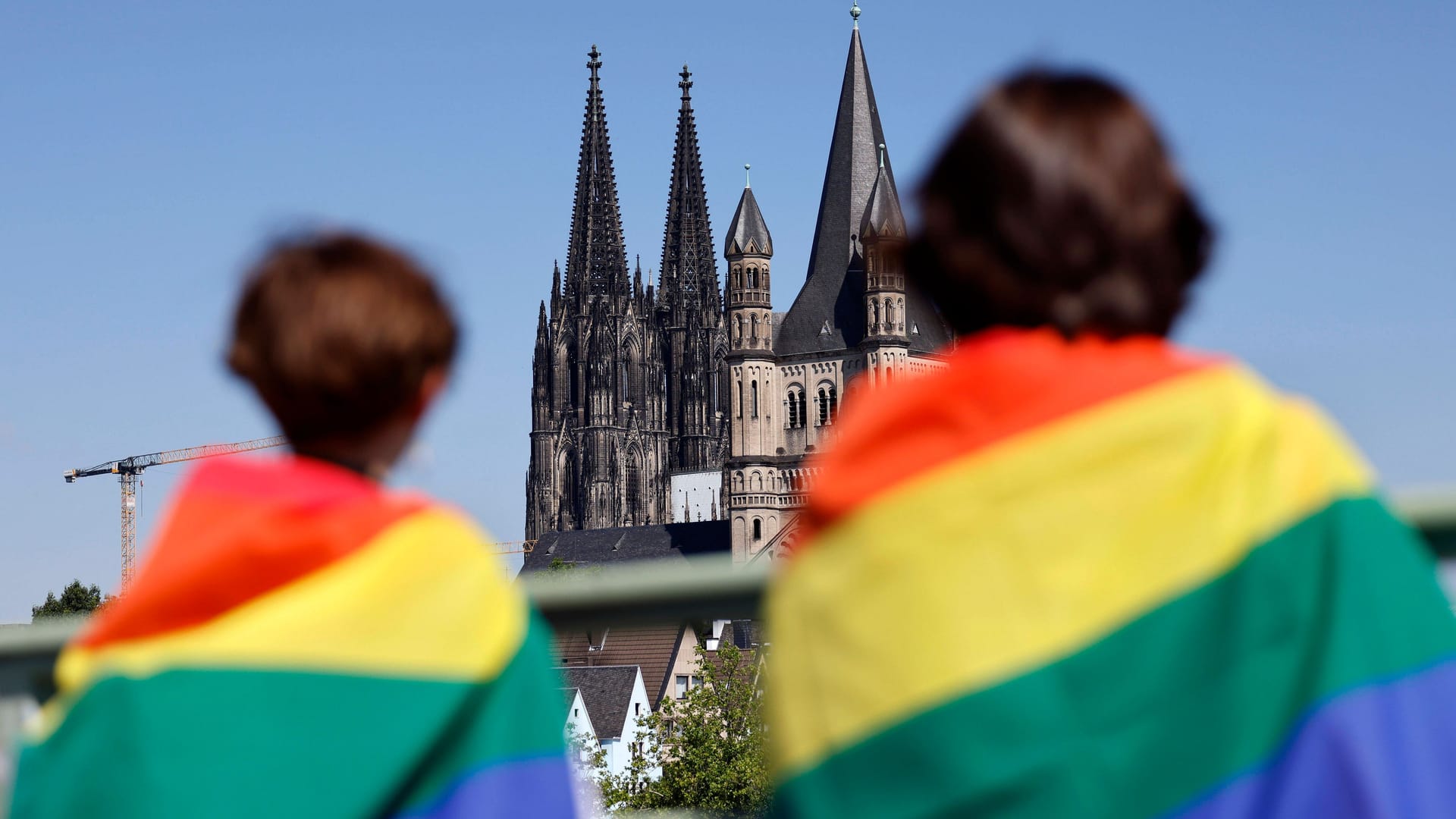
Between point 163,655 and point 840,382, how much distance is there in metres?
77.4

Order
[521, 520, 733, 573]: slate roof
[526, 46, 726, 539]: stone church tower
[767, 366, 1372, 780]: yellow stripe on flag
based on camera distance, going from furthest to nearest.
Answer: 1. [526, 46, 726, 539]: stone church tower
2. [521, 520, 733, 573]: slate roof
3. [767, 366, 1372, 780]: yellow stripe on flag

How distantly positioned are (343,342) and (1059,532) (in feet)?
2.77

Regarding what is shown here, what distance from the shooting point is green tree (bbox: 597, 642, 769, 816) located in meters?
48.0

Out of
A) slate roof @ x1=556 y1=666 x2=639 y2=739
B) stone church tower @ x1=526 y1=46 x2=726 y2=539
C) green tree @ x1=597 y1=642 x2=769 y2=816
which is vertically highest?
stone church tower @ x1=526 y1=46 x2=726 y2=539

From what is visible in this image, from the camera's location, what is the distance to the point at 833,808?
2.03m

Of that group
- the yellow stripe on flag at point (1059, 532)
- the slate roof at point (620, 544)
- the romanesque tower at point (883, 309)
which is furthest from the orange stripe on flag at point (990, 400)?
the slate roof at point (620, 544)

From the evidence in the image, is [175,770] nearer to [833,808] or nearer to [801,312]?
[833,808]

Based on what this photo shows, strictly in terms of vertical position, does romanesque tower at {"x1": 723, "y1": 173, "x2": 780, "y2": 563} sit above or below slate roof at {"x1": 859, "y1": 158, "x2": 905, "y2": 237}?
below

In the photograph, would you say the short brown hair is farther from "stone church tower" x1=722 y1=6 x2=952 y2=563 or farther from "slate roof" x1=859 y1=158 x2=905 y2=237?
"stone church tower" x1=722 y1=6 x2=952 y2=563

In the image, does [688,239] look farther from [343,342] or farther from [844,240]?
[343,342]

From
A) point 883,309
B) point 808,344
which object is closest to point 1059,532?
point 883,309

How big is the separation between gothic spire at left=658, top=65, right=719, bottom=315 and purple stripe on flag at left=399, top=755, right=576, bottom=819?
9509cm

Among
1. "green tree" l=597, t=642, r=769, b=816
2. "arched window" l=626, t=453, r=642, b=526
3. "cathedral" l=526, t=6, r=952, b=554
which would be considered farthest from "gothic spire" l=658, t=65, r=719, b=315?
"green tree" l=597, t=642, r=769, b=816

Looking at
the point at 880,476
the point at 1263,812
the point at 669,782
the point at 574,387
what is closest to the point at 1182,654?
the point at 1263,812
